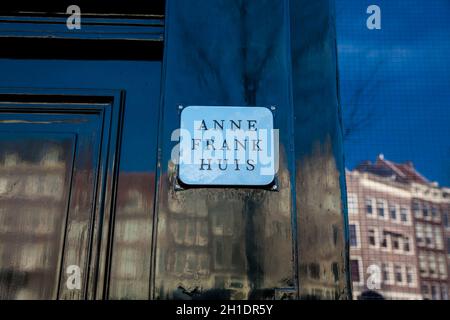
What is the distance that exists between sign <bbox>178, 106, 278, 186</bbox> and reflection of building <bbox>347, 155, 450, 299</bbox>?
26 centimetres

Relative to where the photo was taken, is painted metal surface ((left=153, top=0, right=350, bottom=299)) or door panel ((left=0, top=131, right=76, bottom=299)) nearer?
painted metal surface ((left=153, top=0, right=350, bottom=299))

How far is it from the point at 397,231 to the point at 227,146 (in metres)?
0.50

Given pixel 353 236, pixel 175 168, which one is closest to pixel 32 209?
pixel 175 168

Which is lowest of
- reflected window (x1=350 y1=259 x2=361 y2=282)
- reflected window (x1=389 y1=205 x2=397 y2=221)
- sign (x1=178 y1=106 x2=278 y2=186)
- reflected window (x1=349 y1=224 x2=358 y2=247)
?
reflected window (x1=350 y1=259 x2=361 y2=282)

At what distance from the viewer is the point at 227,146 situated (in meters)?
1.39

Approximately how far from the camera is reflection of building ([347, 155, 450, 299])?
139 cm

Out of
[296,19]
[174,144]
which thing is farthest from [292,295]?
[296,19]

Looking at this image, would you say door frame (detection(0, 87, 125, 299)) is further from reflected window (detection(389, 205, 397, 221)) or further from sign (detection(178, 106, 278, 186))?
reflected window (detection(389, 205, 397, 221))

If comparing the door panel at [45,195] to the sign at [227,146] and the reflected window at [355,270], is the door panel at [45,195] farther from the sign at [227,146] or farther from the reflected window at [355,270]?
the reflected window at [355,270]

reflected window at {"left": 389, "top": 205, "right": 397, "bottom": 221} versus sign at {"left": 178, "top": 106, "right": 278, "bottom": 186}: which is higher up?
sign at {"left": 178, "top": 106, "right": 278, "bottom": 186}

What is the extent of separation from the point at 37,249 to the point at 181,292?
17.1 inches

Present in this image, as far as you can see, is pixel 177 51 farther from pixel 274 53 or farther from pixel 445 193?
pixel 445 193

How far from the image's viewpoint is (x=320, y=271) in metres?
1.32

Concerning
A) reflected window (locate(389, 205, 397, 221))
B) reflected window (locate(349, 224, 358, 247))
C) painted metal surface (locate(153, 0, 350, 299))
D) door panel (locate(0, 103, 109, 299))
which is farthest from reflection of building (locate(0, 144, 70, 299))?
reflected window (locate(389, 205, 397, 221))
